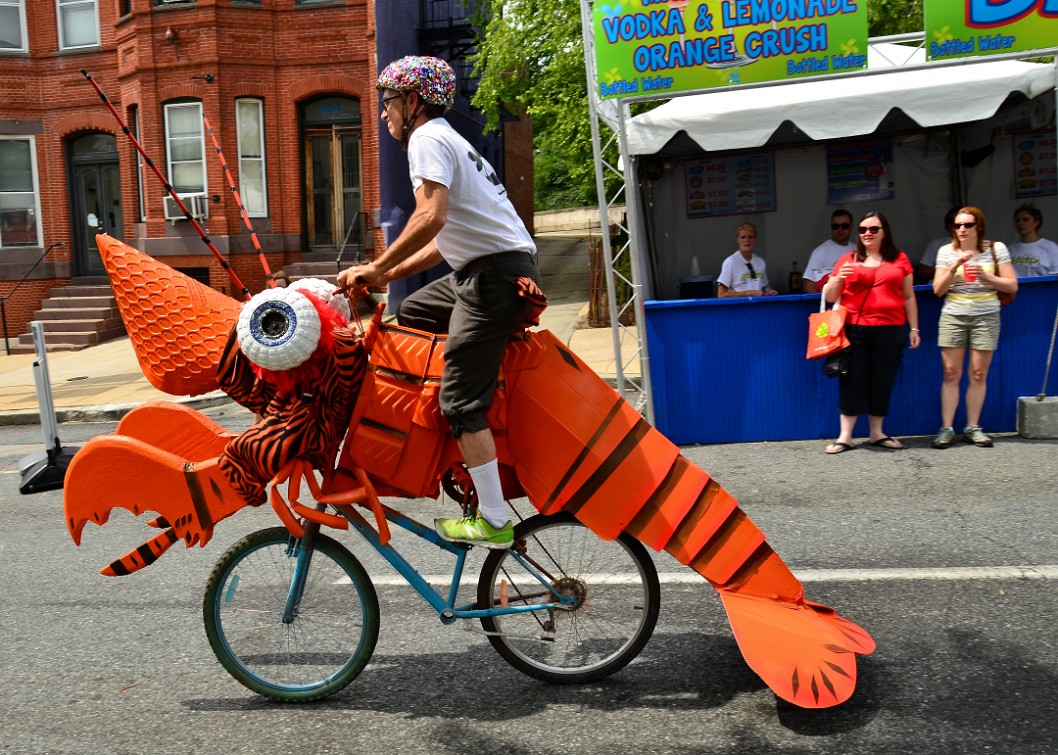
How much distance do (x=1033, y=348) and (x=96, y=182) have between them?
1973 centimetres

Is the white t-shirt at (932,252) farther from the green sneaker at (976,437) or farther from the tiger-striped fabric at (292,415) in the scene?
the tiger-striped fabric at (292,415)

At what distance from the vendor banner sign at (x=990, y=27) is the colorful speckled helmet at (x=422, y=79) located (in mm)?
5844

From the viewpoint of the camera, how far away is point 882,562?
5.24 m

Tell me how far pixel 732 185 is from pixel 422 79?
828 centimetres

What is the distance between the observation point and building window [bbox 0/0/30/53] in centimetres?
2153

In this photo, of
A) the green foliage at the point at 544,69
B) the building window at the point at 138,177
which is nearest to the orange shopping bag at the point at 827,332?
the green foliage at the point at 544,69

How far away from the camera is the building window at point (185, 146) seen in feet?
66.3

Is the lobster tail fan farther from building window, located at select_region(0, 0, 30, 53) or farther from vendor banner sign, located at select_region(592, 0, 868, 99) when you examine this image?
building window, located at select_region(0, 0, 30, 53)

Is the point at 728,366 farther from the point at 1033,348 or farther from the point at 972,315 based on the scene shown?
the point at 1033,348

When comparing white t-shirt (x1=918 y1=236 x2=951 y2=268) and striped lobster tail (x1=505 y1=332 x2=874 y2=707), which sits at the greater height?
white t-shirt (x1=918 y1=236 x2=951 y2=268)

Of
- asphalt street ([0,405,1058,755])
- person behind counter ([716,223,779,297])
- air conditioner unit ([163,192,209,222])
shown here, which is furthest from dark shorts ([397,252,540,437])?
air conditioner unit ([163,192,209,222])

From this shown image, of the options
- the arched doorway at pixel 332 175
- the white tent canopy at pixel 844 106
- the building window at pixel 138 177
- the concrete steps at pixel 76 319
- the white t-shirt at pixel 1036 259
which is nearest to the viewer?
the white tent canopy at pixel 844 106

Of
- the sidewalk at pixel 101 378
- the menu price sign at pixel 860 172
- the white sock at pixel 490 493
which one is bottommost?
the sidewalk at pixel 101 378

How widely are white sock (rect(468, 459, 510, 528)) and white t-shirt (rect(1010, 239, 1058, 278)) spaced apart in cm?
684
